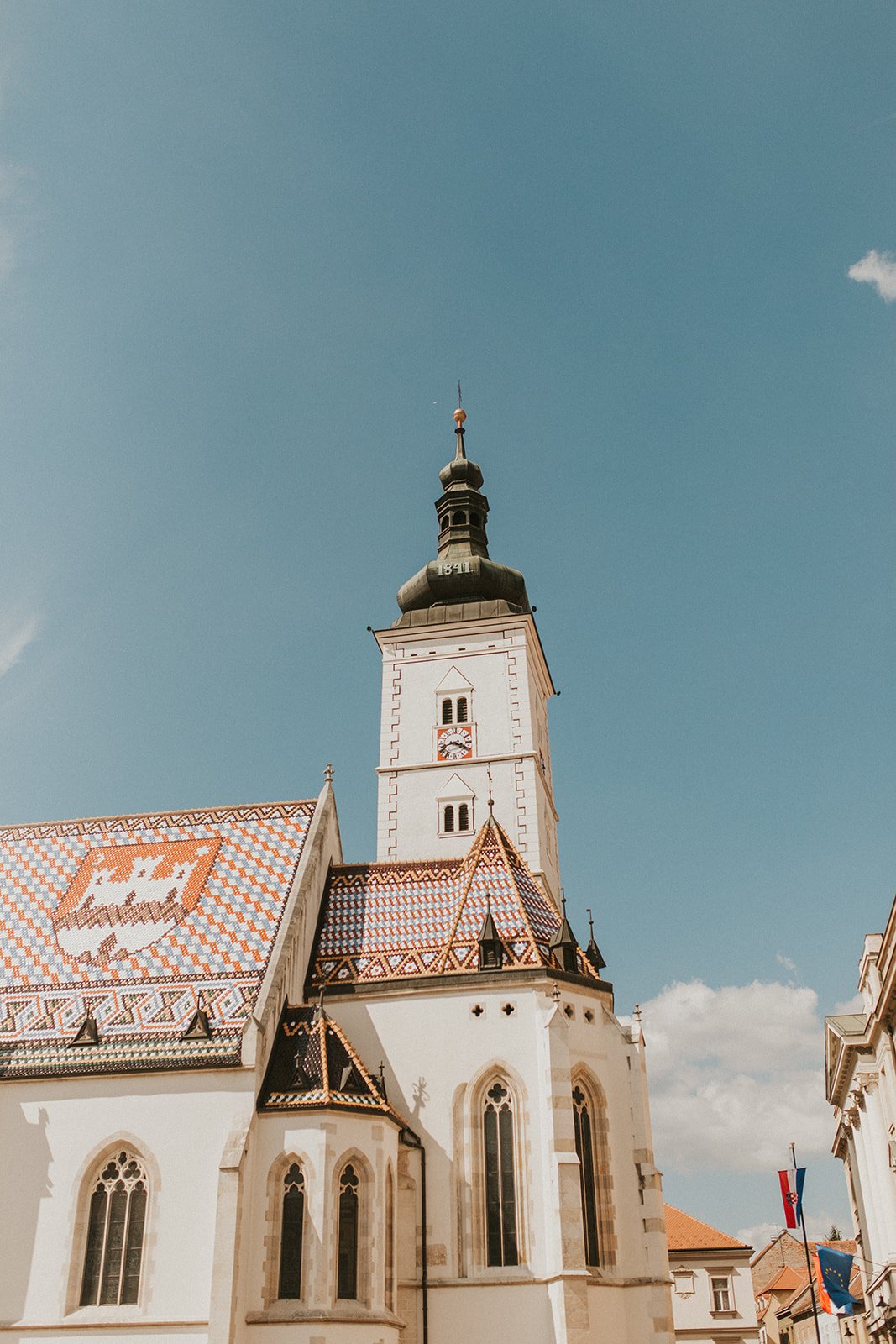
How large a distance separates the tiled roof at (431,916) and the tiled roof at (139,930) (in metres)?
1.93

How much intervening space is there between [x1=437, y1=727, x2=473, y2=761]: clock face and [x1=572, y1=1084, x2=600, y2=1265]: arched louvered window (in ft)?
48.8

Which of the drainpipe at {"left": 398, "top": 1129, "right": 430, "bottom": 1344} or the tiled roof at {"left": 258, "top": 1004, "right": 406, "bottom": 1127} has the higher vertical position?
the tiled roof at {"left": 258, "top": 1004, "right": 406, "bottom": 1127}

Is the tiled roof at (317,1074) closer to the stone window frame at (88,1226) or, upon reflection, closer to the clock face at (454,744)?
the stone window frame at (88,1226)

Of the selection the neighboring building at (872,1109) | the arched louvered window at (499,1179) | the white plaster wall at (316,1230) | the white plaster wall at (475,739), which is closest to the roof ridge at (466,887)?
the arched louvered window at (499,1179)

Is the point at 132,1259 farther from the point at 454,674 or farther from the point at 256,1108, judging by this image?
the point at 454,674

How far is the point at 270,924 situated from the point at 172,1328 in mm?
8579

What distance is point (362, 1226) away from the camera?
21.8m

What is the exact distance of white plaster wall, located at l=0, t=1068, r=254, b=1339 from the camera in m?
21.4

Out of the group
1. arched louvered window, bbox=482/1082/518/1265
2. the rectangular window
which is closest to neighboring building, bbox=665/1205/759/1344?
the rectangular window

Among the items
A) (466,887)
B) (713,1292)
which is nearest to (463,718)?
(466,887)

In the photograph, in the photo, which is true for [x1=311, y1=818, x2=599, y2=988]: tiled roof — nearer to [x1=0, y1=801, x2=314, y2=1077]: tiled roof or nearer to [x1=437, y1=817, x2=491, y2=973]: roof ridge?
[x1=437, y1=817, x2=491, y2=973]: roof ridge

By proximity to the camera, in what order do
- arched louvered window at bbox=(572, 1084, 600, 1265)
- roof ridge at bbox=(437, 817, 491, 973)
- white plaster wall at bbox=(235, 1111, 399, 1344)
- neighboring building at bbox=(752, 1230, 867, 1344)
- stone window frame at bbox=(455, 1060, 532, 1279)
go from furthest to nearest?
neighboring building at bbox=(752, 1230, 867, 1344) < roof ridge at bbox=(437, 817, 491, 973) < arched louvered window at bbox=(572, 1084, 600, 1265) < stone window frame at bbox=(455, 1060, 532, 1279) < white plaster wall at bbox=(235, 1111, 399, 1344)

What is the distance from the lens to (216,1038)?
925 inches

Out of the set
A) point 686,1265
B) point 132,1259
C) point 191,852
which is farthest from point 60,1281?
→ point 686,1265
